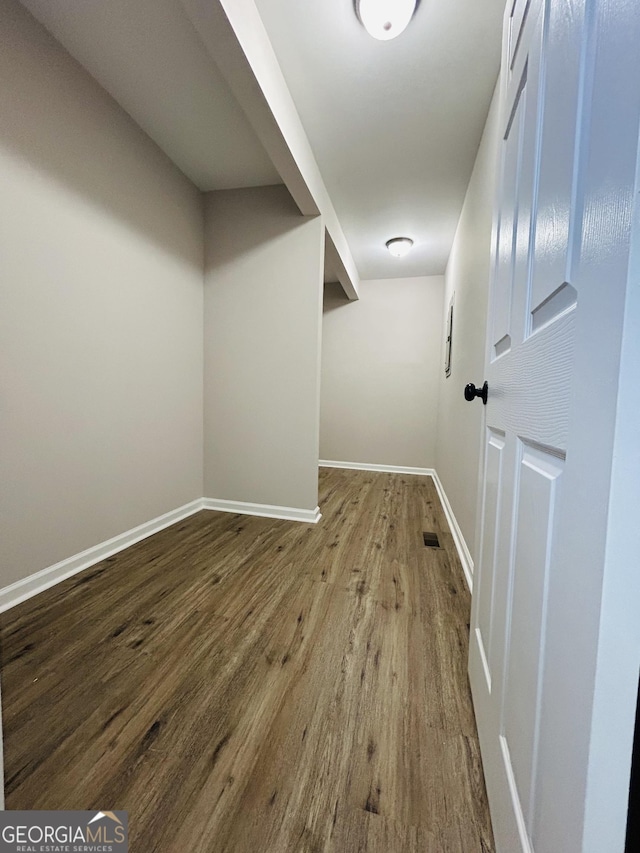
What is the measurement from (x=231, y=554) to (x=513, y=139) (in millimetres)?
2180

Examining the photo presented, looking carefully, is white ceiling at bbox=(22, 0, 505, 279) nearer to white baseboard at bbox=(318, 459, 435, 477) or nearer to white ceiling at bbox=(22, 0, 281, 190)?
white ceiling at bbox=(22, 0, 281, 190)

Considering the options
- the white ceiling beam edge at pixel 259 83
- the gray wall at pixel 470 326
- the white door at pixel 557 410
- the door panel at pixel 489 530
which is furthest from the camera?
the gray wall at pixel 470 326

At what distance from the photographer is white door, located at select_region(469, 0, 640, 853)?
0.36m

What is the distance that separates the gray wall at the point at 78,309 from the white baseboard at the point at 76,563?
0.15ft

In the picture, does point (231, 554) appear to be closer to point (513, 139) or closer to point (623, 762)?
point (623, 762)

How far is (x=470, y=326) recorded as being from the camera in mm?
2178

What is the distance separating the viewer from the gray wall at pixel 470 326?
1772mm

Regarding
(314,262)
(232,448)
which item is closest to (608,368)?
(314,262)

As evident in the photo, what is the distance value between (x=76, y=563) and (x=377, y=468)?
3.46 m

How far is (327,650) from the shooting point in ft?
4.17

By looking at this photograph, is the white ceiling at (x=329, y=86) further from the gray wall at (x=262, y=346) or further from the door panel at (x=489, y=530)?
the door panel at (x=489, y=530)

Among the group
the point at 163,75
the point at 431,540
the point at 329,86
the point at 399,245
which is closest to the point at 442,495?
the point at 431,540

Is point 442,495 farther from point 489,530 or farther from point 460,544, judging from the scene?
point 489,530

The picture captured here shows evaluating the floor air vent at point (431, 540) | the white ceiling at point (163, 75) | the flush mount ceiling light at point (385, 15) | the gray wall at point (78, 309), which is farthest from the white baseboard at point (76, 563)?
the flush mount ceiling light at point (385, 15)
